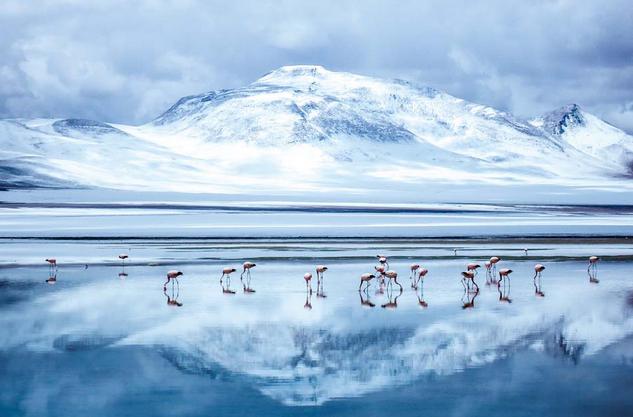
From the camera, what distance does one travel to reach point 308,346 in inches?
577

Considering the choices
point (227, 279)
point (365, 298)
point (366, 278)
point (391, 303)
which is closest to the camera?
point (391, 303)

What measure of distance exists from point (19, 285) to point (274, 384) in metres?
12.8

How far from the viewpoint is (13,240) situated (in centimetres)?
4200

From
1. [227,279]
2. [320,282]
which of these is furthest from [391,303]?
[227,279]

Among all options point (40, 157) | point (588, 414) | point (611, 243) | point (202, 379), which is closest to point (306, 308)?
point (202, 379)

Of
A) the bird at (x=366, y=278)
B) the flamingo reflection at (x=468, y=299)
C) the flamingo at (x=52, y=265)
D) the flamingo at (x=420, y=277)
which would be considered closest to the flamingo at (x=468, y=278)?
the flamingo reflection at (x=468, y=299)

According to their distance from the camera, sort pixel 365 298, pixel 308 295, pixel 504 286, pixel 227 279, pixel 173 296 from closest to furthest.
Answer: pixel 365 298, pixel 173 296, pixel 308 295, pixel 504 286, pixel 227 279

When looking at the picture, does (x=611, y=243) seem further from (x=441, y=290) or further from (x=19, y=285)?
(x=19, y=285)

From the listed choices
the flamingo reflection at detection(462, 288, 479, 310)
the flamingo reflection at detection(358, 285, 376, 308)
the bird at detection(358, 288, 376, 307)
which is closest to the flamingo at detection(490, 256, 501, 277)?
the flamingo reflection at detection(462, 288, 479, 310)

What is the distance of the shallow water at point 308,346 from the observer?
11.4 m

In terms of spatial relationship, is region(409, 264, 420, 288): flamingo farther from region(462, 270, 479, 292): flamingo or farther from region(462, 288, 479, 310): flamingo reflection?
region(462, 288, 479, 310): flamingo reflection

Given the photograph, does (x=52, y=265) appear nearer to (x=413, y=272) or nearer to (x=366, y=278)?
(x=413, y=272)

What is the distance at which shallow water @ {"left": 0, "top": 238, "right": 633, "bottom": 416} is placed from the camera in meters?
11.4

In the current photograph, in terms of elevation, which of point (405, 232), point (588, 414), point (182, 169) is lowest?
point (588, 414)
